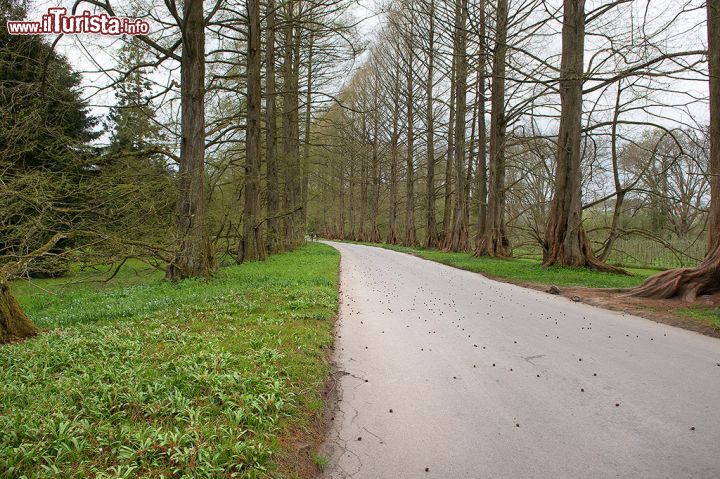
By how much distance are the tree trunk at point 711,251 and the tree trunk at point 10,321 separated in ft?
33.7

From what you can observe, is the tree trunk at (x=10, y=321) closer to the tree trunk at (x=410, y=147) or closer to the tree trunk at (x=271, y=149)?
the tree trunk at (x=271, y=149)

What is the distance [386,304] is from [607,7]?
35.6 feet

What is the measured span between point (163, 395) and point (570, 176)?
13503 millimetres

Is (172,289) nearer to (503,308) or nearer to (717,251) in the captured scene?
(503,308)

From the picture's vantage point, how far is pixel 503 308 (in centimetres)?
757

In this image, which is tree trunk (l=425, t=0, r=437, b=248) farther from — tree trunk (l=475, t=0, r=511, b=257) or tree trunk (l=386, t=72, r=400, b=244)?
tree trunk (l=475, t=0, r=511, b=257)

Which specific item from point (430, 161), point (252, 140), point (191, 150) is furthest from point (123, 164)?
point (430, 161)

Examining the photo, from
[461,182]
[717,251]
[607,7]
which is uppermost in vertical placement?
[607,7]

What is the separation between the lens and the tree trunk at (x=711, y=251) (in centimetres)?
797

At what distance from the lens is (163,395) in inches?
124

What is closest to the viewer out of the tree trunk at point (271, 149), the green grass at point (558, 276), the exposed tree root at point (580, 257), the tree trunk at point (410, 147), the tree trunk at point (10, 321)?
the tree trunk at point (10, 321)

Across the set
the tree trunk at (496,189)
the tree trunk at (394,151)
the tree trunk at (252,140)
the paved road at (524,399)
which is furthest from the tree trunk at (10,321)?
the tree trunk at (394,151)

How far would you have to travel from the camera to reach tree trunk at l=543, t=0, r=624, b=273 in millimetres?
13273

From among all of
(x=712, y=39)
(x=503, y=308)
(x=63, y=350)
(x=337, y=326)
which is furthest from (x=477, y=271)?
(x=63, y=350)
